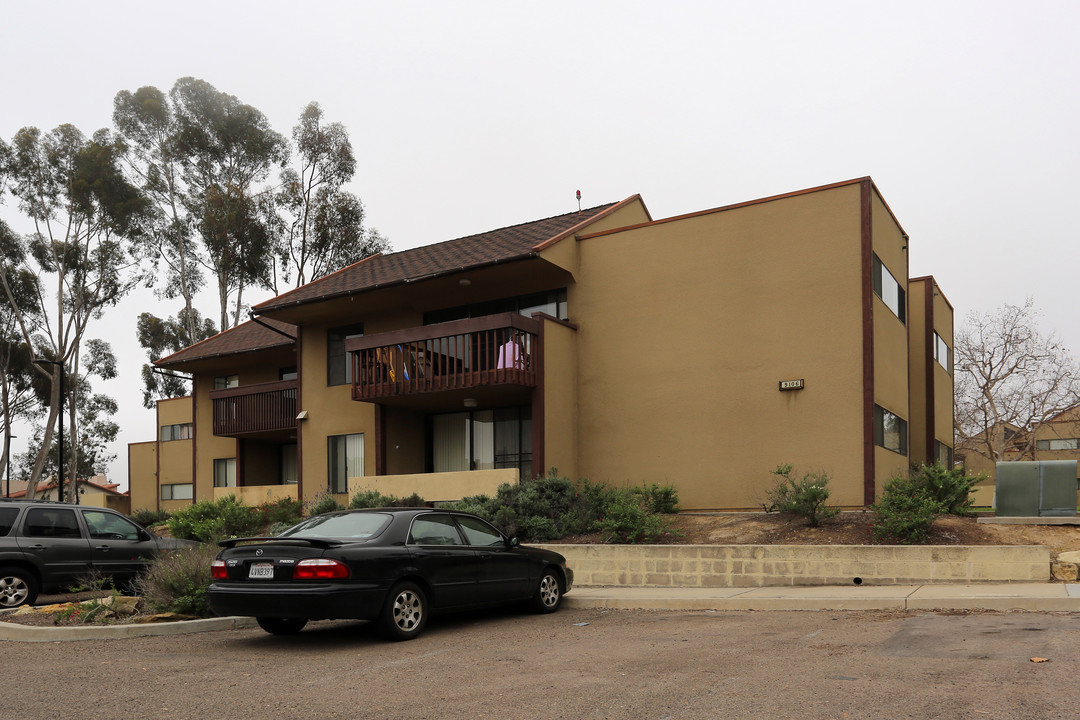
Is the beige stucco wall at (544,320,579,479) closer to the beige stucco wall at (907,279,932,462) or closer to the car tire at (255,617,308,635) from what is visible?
the beige stucco wall at (907,279,932,462)

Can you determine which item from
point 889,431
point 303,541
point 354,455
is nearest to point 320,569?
point 303,541

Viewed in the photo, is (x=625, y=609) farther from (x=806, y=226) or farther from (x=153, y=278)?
(x=153, y=278)

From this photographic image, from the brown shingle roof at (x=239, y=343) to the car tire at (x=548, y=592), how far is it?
58.0 feet

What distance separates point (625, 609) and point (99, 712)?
7281 millimetres

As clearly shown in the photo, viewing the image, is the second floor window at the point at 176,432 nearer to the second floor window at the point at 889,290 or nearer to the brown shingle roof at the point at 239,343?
the brown shingle roof at the point at 239,343

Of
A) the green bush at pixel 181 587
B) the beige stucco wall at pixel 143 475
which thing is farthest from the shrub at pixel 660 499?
the beige stucco wall at pixel 143 475

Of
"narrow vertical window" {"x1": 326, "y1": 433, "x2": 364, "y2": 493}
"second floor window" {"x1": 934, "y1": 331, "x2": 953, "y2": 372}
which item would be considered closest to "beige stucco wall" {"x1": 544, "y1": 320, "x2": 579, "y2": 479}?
"narrow vertical window" {"x1": 326, "y1": 433, "x2": 364, "y2": 493}

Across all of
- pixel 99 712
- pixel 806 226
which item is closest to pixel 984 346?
pixel 806 226

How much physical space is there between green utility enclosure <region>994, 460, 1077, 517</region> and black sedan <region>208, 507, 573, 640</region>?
9434 millimetres

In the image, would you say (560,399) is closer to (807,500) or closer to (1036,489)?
(807,500)

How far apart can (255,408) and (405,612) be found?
63.8ft

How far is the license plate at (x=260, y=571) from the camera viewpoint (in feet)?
30.2

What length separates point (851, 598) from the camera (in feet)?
37.4

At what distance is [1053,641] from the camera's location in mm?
Answer: 8094
